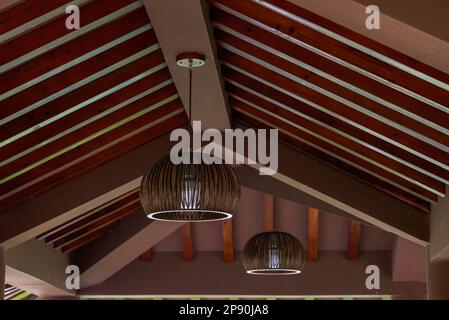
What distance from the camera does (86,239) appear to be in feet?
30.8

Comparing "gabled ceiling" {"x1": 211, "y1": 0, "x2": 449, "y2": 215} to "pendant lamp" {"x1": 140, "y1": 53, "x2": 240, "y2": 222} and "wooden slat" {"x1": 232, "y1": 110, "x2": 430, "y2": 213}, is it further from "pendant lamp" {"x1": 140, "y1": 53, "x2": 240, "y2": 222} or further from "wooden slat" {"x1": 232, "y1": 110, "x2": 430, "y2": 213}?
"pendant lamp" {"x1": 140, "y1": 53, "x2": 240, "y2": 222}

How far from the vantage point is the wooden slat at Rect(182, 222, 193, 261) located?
33.1 ft

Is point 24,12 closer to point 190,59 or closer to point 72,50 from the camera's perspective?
point 72,50

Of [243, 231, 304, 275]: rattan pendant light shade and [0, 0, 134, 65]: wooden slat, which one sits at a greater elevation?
[0, 0, 134, 65]: wooden slat

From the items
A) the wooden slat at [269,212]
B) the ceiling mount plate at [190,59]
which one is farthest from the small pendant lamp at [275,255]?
the ceiling mount plate at [190,59]

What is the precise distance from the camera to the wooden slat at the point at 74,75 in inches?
184

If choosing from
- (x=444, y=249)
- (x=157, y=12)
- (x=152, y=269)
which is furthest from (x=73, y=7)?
(x=152, y=269)

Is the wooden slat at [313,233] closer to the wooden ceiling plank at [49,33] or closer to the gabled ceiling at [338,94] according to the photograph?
the gabled ceiling at [338,94]

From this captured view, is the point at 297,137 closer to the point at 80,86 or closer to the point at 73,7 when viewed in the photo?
the point at 80,86

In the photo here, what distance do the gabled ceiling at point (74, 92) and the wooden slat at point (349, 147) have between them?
0.66m

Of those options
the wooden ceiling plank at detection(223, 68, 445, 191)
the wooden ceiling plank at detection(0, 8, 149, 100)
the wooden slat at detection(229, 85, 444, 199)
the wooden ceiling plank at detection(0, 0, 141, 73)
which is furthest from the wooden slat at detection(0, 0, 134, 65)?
the wooden slat at detection(229, 85, 444, 199)

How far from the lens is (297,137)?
5902 mm

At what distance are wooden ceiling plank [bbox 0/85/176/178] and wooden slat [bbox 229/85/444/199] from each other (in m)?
0.56

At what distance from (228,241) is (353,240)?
5.29ft
